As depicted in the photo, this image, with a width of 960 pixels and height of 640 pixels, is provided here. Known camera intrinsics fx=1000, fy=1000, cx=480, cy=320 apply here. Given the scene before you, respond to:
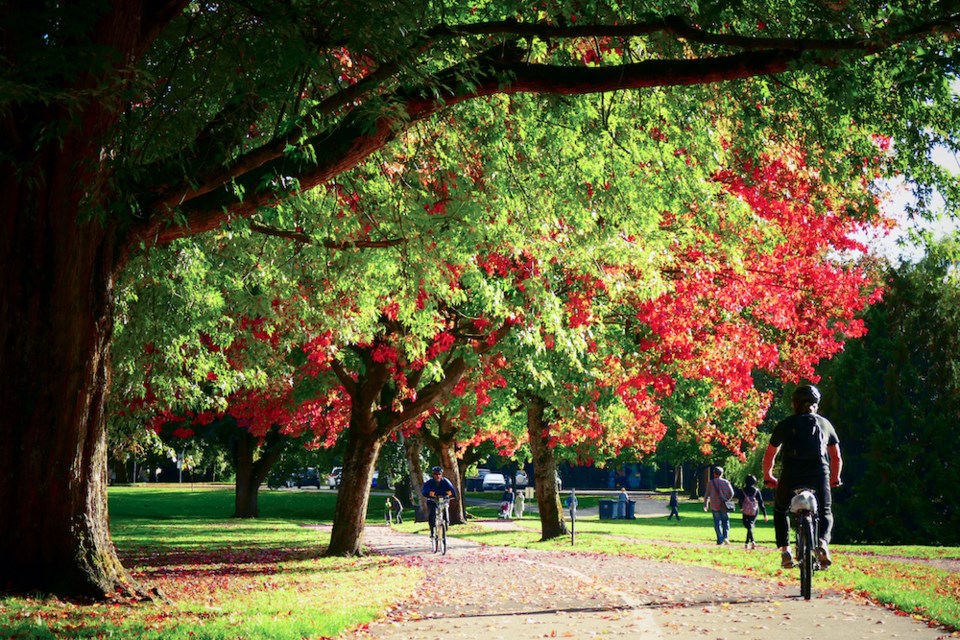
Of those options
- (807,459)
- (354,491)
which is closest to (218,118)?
(807,459)

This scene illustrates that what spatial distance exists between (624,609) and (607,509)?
35.2 meters

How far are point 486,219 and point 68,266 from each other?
576cm

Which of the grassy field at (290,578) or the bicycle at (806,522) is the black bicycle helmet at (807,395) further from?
the grassy field at (290,578)

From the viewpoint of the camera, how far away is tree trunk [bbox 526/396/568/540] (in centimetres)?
2825

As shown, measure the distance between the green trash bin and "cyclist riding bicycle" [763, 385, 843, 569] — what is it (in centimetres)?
3591

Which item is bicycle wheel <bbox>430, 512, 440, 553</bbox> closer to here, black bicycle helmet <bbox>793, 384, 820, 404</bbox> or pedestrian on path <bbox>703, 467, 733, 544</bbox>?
pedestrian on path <bbox>703, 467, 733, 544</bbox>

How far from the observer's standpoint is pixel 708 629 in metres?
9.36

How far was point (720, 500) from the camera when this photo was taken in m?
26.1

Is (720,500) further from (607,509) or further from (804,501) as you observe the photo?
(607,509)

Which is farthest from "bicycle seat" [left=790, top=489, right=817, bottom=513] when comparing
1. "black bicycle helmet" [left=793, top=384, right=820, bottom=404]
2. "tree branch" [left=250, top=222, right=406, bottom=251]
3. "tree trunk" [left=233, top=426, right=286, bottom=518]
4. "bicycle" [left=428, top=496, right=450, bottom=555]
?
"tree trunk" [left=233, top=426, right=286, bottom=518]

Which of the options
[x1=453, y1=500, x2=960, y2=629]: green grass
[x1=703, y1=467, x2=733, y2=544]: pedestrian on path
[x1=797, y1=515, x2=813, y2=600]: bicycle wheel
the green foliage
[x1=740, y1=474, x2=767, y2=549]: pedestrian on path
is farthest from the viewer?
the green foliage

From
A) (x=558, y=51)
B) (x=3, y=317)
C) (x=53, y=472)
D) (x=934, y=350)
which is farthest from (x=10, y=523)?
(x=934, y=350)

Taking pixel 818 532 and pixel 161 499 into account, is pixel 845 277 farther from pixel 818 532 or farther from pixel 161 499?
pixel 161 499

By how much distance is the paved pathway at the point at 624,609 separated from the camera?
9.13 m
